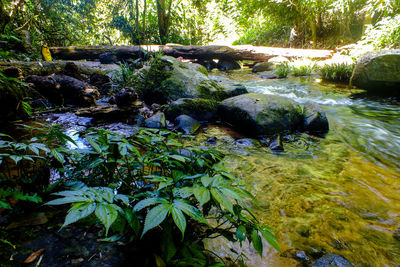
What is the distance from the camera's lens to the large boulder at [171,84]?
4.83 meters

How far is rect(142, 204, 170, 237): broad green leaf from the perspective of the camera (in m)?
0.67

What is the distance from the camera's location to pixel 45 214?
1188 mm

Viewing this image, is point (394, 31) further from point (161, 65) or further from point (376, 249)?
point (376, 249)

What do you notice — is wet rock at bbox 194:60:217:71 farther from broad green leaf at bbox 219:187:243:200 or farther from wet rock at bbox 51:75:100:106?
broad green leaf at bbox 219:187:243:200

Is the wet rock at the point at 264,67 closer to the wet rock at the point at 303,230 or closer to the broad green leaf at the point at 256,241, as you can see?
the wet rock at the point at 303,230

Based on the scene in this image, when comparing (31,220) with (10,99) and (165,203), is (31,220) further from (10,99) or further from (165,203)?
(10,99)

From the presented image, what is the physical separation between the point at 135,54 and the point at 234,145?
30.3ft

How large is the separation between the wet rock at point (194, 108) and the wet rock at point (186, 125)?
0.30 metres

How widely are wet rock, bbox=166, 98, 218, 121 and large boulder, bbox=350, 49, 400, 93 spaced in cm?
560

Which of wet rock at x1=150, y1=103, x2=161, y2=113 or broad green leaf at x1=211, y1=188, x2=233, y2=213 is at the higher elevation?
broad green leaf at x1=211, y1=188, x2=233, y2=213

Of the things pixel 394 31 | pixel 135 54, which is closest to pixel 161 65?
pixel 135 54

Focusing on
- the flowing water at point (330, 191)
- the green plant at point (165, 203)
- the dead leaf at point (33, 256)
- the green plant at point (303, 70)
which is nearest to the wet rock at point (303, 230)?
the flowing water at point (330, 191)

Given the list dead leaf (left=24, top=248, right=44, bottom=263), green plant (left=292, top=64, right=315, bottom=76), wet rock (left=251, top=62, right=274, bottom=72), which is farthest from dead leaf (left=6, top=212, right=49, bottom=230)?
wet rock (left=251, top=62, right=274, bottom=72)

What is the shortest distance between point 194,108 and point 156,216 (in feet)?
11.8
